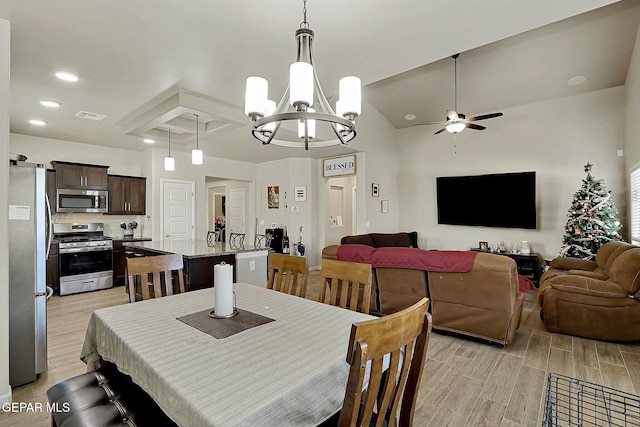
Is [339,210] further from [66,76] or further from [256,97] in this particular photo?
[256,97]

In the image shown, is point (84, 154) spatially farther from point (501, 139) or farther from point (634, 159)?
point (634, 159)

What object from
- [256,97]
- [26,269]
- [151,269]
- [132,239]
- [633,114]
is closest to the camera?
[256,97]

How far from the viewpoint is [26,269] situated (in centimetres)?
243

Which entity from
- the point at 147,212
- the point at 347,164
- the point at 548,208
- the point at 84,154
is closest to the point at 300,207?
the point at 347,164

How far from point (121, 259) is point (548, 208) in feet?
25.7

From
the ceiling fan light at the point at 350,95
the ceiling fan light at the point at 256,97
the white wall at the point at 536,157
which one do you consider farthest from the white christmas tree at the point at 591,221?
the ceiling fan light at the point at 256,97

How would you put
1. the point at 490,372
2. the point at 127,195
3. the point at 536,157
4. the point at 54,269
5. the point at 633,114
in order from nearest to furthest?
the point at 490,372
the point at 633,114
the point at 54,269
the point at 536,157
the point at 127,195

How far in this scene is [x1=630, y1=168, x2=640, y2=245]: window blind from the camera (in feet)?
13.9

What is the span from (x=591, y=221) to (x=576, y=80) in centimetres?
233

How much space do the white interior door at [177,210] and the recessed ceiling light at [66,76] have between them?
3.18 metres

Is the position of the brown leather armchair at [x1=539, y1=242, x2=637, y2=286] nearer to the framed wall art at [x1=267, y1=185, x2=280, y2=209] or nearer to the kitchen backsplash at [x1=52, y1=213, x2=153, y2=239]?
the framed wall art at [x1=267, y1=185, x2=280, y2=209]

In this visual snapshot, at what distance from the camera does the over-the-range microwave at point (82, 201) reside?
17.5 ft

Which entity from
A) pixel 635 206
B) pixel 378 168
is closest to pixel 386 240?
pixel 378 168

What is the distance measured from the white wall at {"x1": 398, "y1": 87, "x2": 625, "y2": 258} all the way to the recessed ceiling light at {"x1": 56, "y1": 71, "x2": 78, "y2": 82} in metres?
6.29
